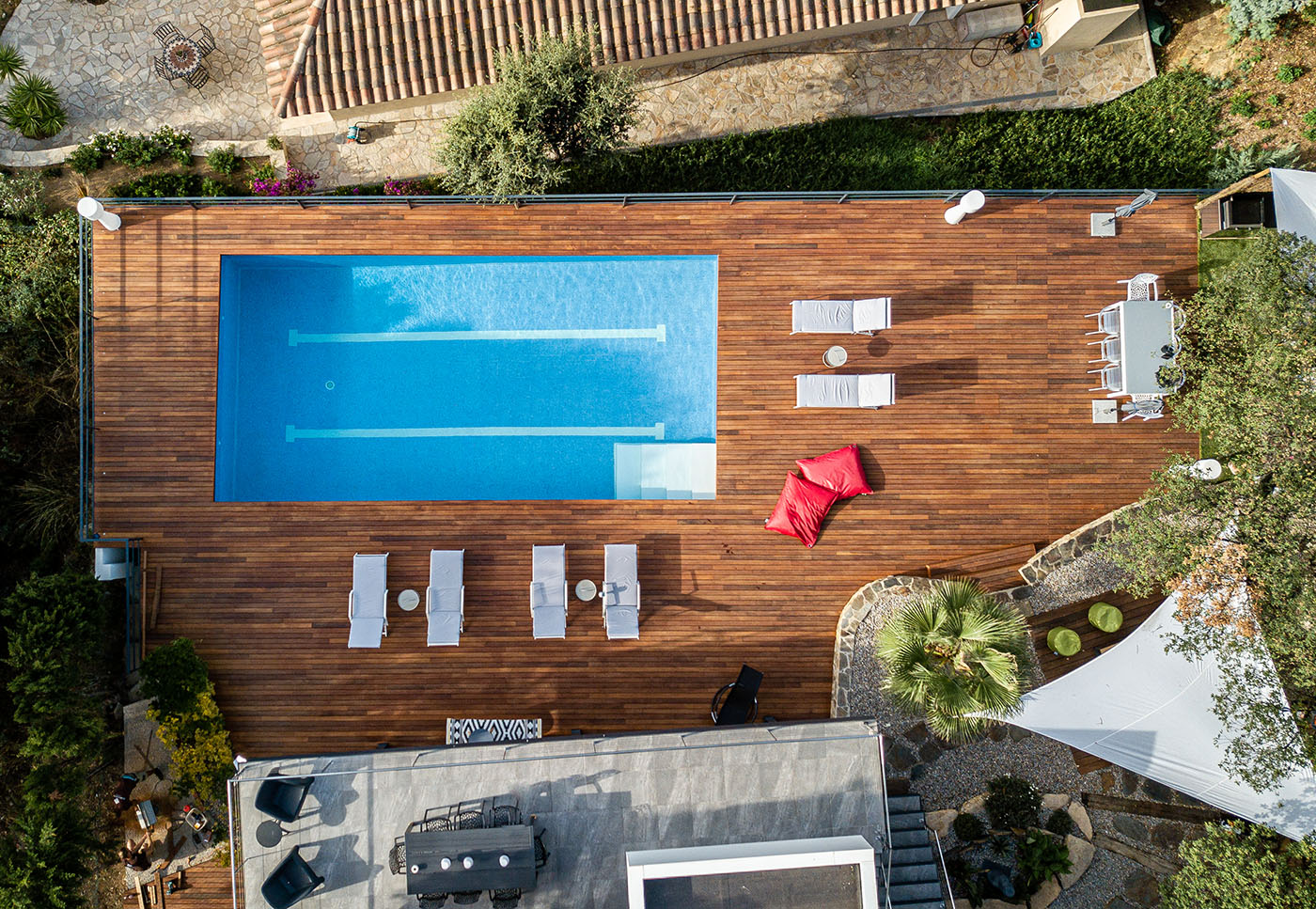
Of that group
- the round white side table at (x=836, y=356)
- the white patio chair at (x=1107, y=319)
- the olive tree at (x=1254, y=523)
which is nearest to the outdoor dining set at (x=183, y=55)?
the round white side table at (x=836, y=356)

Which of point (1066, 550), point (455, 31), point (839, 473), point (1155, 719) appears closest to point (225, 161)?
point (455, 31)

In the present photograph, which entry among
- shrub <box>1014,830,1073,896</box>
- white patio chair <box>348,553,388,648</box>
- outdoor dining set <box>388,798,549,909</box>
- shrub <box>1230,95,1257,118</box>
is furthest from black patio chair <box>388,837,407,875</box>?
shrub <box>1230,95,1257,118</box>

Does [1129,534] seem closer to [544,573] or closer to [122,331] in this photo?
[544,573]

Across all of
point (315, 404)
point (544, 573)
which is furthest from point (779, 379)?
point (315, 404)

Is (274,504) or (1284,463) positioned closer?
(1284,463)

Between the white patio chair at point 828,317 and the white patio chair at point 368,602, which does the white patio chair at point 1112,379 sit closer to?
the white patio chair at point 828,317

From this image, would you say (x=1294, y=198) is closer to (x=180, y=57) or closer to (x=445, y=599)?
(x=445, y=599)

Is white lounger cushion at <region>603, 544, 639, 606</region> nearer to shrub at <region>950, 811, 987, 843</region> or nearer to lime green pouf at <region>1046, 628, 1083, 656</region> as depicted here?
shrub at <region>950, 811, 987, 843</region>
